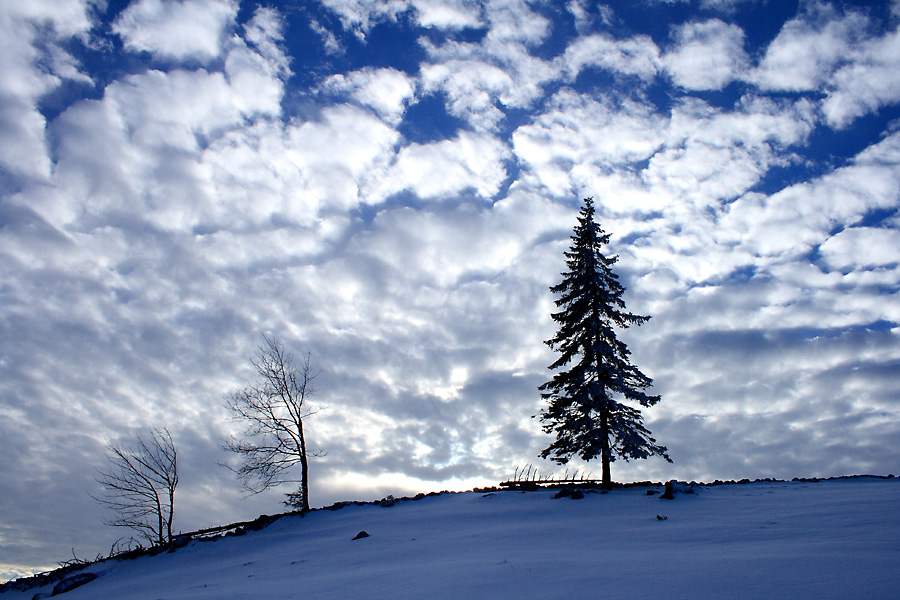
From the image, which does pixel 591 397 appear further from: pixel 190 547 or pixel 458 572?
Answer: pixel 190 547

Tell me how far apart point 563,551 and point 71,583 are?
49.6 feet

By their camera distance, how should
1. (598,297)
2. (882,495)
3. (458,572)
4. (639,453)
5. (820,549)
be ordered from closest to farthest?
(820,549) < (458,572) < (882,495) < (639,453) < (598,297)

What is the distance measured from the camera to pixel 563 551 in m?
9.26

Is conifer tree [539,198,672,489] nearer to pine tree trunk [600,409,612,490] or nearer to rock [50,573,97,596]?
pine tree trunk [600,409,612,490]

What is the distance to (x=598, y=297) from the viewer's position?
2178 centimetres

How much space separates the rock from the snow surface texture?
0.41 metres

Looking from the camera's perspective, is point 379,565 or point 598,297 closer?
point 379,565

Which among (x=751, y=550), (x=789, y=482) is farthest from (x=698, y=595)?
(x=789, y=482)

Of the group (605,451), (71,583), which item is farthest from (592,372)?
(71,583)

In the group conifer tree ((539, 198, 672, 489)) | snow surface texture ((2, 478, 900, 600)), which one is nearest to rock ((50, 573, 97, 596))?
snow surface texture ((2, 478, 900, 600))

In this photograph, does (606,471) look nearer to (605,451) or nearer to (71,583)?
(605,451)

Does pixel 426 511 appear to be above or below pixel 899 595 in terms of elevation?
below

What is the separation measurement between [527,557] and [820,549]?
14.5ft

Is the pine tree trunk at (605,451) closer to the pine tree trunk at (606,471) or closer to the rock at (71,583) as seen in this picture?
the pine tree trunk at (606,471)
